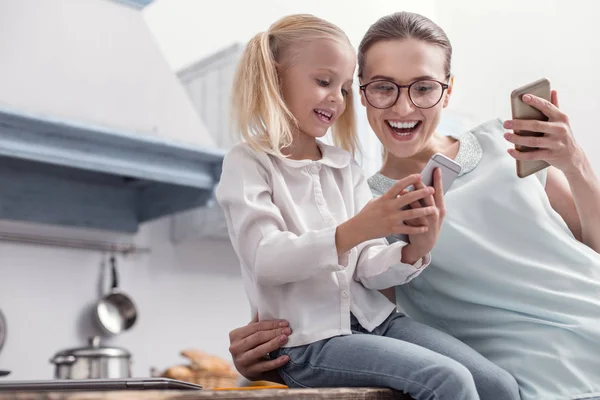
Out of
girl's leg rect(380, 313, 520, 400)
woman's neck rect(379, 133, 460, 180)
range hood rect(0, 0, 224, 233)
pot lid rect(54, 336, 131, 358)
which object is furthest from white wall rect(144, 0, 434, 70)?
girl's leg rect(380, 313, 520, 400)

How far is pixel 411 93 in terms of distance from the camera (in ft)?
4.06

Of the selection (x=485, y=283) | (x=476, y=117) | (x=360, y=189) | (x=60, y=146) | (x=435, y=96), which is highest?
(x=476, y=117)

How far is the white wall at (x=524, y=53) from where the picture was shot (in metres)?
3.39

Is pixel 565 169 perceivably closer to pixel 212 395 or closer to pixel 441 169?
pixel 441 169

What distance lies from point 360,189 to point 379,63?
0.71ft

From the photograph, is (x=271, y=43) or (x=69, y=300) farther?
(x=69, y=300)

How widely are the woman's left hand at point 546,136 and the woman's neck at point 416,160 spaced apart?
0.82 ft

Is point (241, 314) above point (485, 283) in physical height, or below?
above

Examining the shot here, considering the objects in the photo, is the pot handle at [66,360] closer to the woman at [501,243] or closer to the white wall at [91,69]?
the white wall at [91,69]

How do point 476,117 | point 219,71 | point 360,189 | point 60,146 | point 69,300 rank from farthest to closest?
point 476,117, point 219,71, point 69,300, point 60,146, point 360,189

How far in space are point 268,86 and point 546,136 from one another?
0.41m

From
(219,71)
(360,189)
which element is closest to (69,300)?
(219,71)

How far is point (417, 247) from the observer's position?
1018mm

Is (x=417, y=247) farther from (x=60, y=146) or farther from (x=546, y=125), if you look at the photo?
(x=60, y=146)
